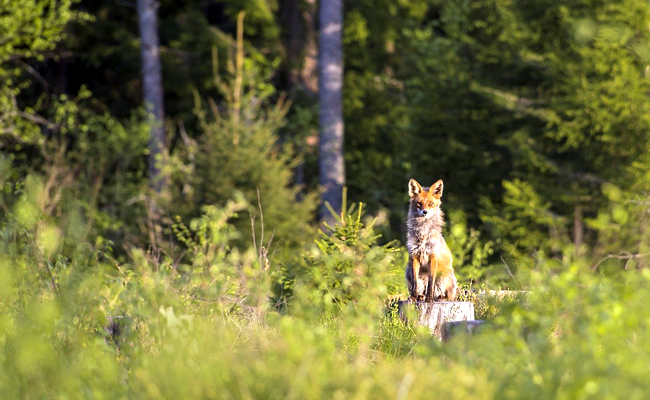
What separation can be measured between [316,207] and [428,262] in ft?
28.6

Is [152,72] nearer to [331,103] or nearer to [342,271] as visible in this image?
[331,103]

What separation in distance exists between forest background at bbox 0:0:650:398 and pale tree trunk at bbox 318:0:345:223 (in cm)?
118

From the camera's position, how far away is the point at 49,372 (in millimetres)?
5578

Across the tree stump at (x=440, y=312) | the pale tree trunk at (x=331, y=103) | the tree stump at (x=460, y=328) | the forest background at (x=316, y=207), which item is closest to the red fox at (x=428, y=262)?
the tree stump at (x=440, y=312)

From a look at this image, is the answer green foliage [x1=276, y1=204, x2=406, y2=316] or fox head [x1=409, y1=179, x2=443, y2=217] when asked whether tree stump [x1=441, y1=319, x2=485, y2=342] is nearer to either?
green foliage [x1=276, y1=204, x2=406, y2=316]

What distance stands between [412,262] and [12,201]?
31.5 ft

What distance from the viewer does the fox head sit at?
827cm

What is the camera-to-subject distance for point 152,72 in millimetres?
22062

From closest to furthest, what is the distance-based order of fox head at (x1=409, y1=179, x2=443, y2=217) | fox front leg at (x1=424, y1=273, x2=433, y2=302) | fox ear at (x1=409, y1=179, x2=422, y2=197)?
fox front leg at (x1=424, y1=273, x2=433, y2=302), fox head at (x1=409, y1=179, x2=443, y2=217), fox ear at (x1=409, y1=179, x2=422, y2=197)

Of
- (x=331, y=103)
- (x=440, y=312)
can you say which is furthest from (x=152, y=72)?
(x=440, y=312)

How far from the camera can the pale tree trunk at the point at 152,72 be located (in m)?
21.6

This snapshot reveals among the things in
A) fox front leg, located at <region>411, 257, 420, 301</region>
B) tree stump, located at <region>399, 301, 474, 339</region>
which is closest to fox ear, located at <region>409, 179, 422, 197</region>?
fox front leg, located at <region>411, 257, 420, 301</region>

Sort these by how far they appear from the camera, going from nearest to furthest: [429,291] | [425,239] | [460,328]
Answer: [460,328] < [429,291] < [425,239]

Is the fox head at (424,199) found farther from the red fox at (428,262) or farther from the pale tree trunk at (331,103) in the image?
the pale tree trunk at (331,103)
